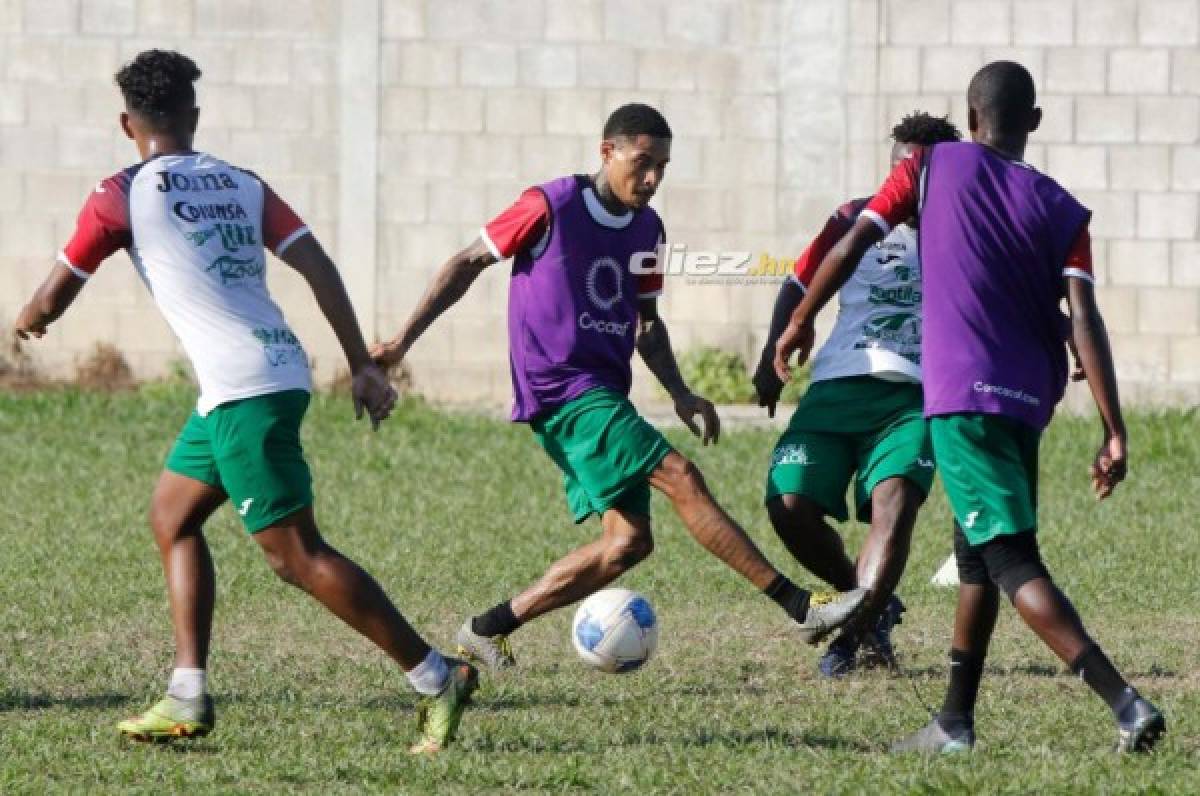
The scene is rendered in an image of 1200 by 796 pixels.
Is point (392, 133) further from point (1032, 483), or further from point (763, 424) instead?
point (1032, 483)

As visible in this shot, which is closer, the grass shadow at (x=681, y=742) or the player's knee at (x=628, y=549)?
the grass shadow at (x=681, y=742)

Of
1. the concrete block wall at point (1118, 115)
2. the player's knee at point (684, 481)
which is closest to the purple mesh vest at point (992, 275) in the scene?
the player's knee at point (684, 481)

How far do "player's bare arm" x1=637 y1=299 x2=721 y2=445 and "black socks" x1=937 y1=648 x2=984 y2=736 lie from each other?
1737mm

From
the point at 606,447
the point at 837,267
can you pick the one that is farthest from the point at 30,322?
the point at 837,267

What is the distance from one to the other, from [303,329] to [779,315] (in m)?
8.69

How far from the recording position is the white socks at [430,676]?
663 centimetres

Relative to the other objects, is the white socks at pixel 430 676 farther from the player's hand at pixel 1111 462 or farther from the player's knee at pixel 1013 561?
the player's hand at pixel 1111 462

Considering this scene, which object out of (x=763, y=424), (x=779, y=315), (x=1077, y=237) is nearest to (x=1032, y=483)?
(x=1077, y=237)

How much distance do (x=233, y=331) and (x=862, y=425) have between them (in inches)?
101

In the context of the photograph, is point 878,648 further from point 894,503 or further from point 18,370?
point 18,370

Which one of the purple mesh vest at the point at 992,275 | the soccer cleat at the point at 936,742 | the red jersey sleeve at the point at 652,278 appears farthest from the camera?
the red jersey sleeve at the point at 652,278

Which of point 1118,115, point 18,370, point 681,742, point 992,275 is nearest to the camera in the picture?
point 992,275

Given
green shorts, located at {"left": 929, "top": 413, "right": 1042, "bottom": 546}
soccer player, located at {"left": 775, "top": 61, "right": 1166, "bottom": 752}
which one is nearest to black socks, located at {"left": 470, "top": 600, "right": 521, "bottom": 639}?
soccer player, located at {"left": 775, "top": 61, "right": 1166, "bottom": 752}

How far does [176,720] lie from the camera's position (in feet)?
22.0
